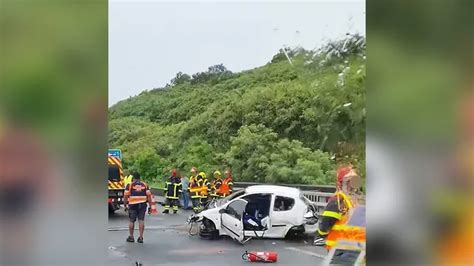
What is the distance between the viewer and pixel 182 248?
3.76 meters

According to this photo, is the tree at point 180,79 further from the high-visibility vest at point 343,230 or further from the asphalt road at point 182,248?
the high-visibility vest at point 343,230

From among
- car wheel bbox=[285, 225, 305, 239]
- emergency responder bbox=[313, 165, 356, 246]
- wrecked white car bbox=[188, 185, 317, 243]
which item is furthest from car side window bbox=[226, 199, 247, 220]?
emergency responder bbox=[313, 165, 356, 246]

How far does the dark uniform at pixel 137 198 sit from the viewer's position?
377 cm

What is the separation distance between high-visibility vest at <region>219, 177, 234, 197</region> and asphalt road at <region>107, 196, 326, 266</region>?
30cm

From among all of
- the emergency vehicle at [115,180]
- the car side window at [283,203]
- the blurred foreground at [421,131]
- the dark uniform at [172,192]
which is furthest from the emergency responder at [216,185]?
the blurred foreground at [421,131]

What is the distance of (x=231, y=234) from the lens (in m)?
3.81

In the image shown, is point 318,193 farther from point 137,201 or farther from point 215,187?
point 137,201

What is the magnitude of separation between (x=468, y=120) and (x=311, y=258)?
4.39 ft

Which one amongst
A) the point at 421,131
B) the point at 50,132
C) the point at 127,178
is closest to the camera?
the point at 421,131

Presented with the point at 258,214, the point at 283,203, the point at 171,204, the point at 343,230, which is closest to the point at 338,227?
the point at 343,230

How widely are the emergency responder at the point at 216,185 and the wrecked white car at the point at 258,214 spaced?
0.05m

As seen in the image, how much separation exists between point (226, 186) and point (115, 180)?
28.9 inches

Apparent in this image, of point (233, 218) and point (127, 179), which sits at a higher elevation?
point (127, 179)

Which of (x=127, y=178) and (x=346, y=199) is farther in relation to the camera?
(x=127, y=178)
